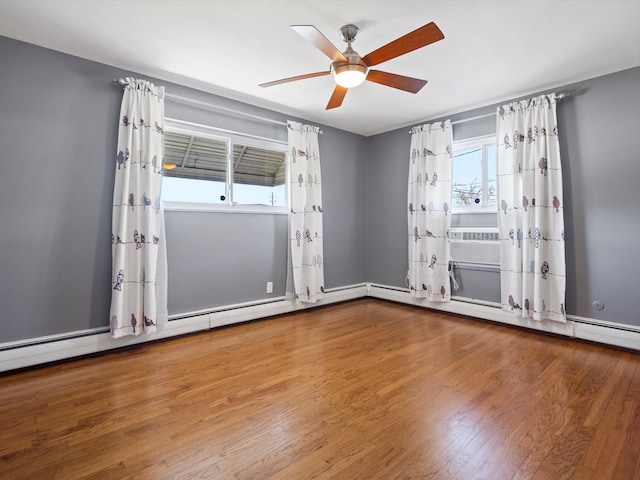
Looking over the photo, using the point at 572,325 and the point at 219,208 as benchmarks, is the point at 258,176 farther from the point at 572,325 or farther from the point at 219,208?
the point at 572,325

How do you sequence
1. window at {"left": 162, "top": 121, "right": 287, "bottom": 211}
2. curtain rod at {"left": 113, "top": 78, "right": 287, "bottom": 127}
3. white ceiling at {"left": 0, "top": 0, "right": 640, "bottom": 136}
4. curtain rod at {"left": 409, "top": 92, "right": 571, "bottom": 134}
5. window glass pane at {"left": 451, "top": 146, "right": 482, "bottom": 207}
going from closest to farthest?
white ceiling at {"left": 0, "top": 0, "right": 640, "bottom": 136}, curtain rod at {"left": 113, "top": 78, "right": 287, "bottom": 127}, curtain rod at {"left": 409, "top": 92, "right": 571, "bottom": 134}, window at {"left": 162, "top": 121, "right": 287, "bottom": 211}, window glass pane at {"left": 451, "top": 146, "right": 482, "bottom": 207}

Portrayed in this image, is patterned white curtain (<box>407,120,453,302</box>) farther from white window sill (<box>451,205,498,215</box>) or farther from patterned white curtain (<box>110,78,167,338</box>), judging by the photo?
patterned white curtain (<box>110,78,167,338</box>)

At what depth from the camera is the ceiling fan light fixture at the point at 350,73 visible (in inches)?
88.5

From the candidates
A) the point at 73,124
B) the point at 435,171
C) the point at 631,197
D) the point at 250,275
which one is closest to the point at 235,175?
the point at 250,275

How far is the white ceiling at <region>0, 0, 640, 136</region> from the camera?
2086 mm

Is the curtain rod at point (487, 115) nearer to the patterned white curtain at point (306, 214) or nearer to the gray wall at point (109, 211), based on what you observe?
the gray wall at point (109, 211)

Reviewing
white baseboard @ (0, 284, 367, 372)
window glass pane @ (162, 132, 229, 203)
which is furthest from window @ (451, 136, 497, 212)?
window glass pane @ (162, 132, 229, 203)

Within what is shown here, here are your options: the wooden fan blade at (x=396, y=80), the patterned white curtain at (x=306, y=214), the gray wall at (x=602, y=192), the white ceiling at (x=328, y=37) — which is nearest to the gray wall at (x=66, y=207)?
the white ceiling at (x=328, y=37)

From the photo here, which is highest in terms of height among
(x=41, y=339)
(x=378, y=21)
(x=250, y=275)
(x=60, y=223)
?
(x=378, y=21)

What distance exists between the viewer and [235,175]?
143 inches

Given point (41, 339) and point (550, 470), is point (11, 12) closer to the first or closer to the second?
point (41, 339)

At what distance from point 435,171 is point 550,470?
3300 mm

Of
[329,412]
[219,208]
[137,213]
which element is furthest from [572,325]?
[137,213]

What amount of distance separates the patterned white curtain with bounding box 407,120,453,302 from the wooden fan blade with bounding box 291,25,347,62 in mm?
→ 2267
